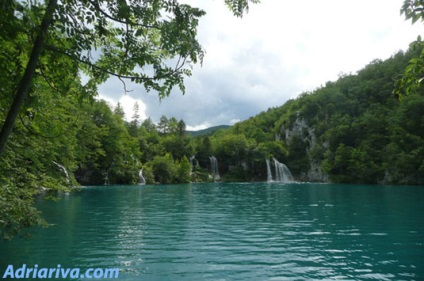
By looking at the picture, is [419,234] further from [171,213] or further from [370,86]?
[370,86]

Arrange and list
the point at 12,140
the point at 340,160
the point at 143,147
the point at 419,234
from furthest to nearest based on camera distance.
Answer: the point at 143,147 → the point at 340,160 → the point at 419,234 → the point at 12,140

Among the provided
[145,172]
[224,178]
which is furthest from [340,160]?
[145,172]

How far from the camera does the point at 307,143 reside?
4158 inches

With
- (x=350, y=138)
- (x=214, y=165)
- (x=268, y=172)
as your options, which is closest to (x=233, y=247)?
(x=268, y=172)

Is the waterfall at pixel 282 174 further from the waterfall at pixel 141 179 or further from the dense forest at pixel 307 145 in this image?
the waterfall at pixel 141 179

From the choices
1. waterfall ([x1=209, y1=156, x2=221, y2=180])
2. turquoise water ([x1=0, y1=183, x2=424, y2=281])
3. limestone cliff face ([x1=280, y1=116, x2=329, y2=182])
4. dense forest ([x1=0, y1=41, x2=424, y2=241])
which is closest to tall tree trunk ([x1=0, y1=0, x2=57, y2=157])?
turquoise water ([x1=0, y1=183, x2=424, y2=281])

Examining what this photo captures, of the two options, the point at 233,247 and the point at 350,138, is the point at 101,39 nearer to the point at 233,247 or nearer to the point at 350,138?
the point at 233,247

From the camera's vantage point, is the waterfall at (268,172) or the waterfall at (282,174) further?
the waterfall at (268,172)

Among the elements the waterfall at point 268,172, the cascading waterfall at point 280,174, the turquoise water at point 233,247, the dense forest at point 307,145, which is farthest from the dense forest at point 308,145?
the turquoise water at point 233,247

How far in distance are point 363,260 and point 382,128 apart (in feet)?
265

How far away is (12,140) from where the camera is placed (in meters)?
9.05

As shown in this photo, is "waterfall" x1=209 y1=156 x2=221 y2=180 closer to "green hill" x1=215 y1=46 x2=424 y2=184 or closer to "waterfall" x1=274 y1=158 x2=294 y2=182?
"green hill" x1=215 y1=46 x2=424 y2=184

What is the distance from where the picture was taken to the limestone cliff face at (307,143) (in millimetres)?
92250

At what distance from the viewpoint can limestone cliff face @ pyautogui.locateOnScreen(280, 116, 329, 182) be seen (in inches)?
3632
